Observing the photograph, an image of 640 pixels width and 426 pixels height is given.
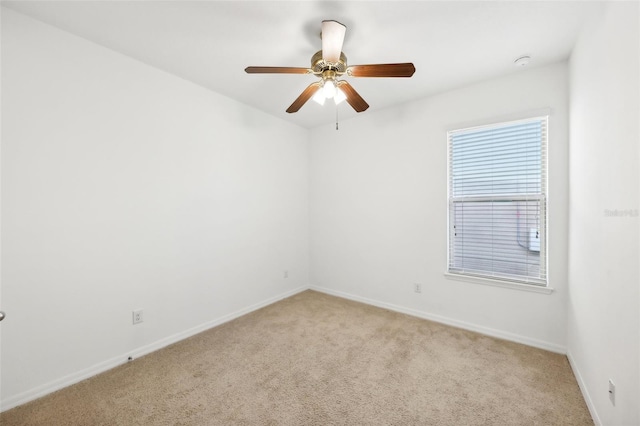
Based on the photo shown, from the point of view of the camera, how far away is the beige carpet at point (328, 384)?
163 centimetres

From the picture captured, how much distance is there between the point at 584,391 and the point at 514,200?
156cm

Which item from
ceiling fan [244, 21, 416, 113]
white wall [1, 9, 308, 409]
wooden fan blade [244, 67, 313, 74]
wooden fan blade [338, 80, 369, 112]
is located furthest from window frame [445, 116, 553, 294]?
white wall [1, 9, 308, 409]

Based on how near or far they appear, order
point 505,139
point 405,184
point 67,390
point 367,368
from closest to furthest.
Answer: point 67,390 < point 367,368 < point 505,139 < point 405,184

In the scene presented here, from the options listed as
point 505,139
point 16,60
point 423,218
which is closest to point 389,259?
point 423,218

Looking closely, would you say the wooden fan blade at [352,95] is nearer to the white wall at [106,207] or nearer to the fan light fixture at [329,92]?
the fan light fixture at [329,92]

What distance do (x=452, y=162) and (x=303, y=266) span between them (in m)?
2.54

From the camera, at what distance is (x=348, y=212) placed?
12.4 ft

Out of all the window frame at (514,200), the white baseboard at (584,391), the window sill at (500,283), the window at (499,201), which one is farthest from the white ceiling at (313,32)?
the white baseboard at (584,391)

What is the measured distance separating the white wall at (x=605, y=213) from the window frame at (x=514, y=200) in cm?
35

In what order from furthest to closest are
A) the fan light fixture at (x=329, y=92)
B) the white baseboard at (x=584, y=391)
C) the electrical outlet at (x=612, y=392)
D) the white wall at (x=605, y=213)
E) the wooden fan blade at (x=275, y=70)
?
1. the fan light fixture at (x=329, y=92)
2. the wooden fan blade at (x=275, y=70)
3. the white baseboard at (x=584, y=391)
4. the electrical outlet at (x=612, y=392)
5. the white wall at (x=605, y=213)

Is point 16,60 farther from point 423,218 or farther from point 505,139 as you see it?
point 505,139

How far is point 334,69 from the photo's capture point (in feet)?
6.31

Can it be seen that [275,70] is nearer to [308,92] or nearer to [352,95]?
[308,92]

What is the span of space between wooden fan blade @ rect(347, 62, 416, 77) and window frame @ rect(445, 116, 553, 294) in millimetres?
1452
